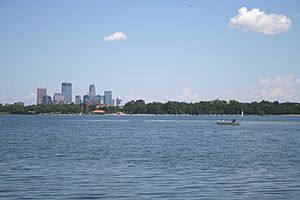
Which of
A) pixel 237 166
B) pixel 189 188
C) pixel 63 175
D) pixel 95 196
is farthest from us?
pixel 237 166

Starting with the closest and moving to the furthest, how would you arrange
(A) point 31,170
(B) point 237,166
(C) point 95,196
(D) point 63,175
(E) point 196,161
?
(C) point 95,196
(D) point 63,175
(A) point 31,170
(B) point 237,166
(E) point 196,161

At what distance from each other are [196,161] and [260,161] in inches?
183

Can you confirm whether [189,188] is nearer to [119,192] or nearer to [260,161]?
[119,192]

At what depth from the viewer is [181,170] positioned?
1227 inches

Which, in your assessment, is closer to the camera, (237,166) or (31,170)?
(31,170)

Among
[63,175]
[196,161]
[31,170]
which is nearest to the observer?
[63,175]

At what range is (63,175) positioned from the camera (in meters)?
28.4

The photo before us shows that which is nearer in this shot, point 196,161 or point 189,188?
point 189,188

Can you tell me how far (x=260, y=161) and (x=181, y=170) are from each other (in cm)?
883

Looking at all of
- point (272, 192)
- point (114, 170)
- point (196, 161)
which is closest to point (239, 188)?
point (272, 192)

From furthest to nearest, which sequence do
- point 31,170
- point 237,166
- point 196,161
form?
1. point 196,161
2. point 237,166
3. point 31,170

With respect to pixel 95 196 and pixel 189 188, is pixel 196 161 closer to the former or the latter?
pixel 189 188

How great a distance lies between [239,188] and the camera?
24.8 meters

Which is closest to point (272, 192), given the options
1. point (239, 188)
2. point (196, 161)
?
point (239, 188)
